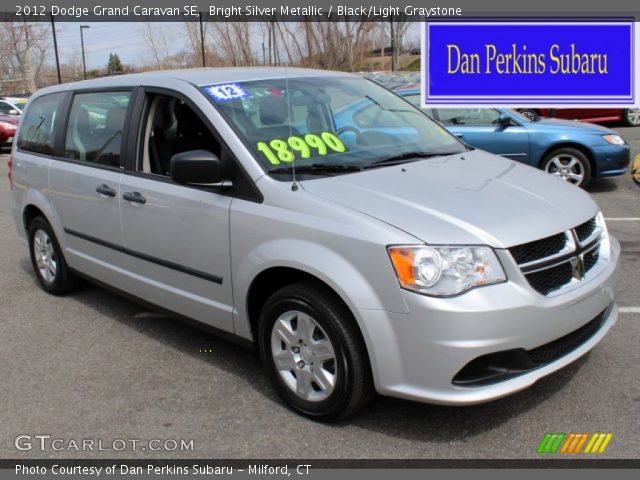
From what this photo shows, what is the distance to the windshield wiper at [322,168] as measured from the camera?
3395mm

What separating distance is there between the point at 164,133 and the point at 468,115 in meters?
5.69

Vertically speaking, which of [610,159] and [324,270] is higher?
[324,270]

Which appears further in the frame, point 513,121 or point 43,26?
point 43,26

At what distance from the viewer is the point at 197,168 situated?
11.1 ft

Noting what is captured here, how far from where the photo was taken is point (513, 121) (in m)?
8.87

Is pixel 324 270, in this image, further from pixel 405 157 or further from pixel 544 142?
pixel 544 142

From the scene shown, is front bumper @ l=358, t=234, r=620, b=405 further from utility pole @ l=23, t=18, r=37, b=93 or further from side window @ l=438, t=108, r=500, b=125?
utility pole @ l=23, t=18, r=37, b=93

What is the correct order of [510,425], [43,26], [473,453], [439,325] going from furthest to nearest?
[43,26] → [510,425] → [473,453] → [439,325]

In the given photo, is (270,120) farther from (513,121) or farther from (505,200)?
(513,121)

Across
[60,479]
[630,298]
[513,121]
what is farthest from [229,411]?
[513,121]

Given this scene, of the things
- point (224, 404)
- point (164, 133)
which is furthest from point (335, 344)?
point (164, 133)

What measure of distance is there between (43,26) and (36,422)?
45.3 m

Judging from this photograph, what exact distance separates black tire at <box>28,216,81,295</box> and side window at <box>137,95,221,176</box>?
1.45 meters

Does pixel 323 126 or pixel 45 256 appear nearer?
pixel 323 126
